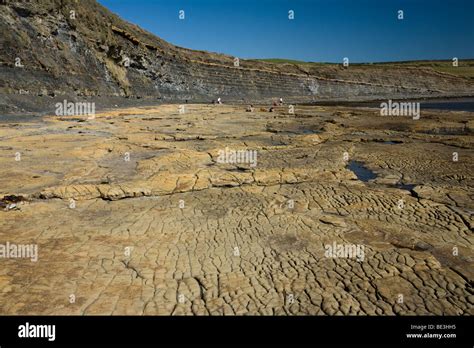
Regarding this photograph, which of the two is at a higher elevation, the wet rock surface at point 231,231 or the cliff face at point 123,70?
the cliff face at point 123,70

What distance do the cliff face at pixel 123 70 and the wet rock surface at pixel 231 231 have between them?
50.4ft

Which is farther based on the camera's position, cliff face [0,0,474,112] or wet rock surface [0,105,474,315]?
cliff face [0,0,474,112]

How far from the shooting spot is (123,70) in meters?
33.4

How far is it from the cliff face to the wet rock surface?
605 inches

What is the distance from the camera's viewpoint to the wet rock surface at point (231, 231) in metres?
4.16

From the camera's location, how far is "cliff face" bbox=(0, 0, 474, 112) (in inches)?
932

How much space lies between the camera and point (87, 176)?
325 inches

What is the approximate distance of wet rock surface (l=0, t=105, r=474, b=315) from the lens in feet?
13.6

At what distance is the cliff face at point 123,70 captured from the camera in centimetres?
2367

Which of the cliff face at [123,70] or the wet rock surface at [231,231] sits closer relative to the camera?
the wet rock surface at [231,231]

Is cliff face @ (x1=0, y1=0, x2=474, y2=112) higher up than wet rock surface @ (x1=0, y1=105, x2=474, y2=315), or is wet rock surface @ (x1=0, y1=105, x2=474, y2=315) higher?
cliff face @ (x1=0, y1=0, x2=474, y2=112)

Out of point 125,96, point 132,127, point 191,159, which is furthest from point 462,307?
point 125,96
